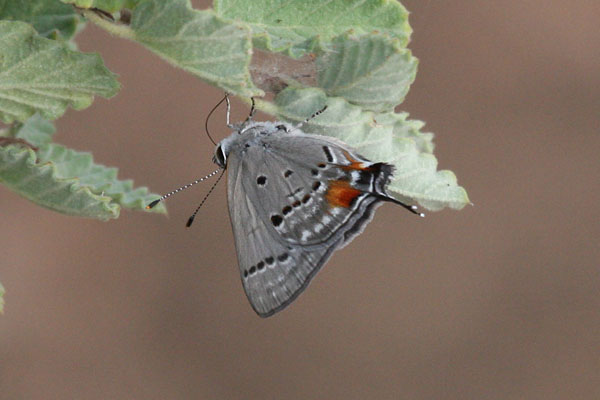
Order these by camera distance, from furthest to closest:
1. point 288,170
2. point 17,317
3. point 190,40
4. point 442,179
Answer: point 17,317
point 288,170
point 442,179
point 190,40

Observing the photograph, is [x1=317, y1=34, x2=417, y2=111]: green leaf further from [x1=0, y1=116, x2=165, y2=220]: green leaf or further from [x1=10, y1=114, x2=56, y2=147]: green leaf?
[x1=10, y1=114, x2=56, y2=147]: green leaf

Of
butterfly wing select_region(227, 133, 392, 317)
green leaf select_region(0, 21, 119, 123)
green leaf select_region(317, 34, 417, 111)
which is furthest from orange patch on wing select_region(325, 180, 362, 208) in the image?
green leaf select_region(0, 21, 119, 123)

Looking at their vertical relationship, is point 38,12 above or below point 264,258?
above

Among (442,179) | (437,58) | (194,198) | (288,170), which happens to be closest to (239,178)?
(288,170)

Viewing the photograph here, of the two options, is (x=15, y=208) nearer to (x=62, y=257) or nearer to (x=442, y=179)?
(x=62, y=257)

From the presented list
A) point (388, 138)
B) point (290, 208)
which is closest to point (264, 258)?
point (290, 208)

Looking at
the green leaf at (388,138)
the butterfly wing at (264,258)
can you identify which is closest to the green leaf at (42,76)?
the green leaf at (388,138)

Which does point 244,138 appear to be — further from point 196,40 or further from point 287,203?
point 196,40
